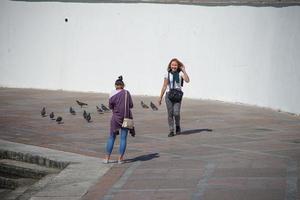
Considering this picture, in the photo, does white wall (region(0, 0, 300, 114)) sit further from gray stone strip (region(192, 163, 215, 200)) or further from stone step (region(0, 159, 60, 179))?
stone step (region(0, 159, 60, 179))

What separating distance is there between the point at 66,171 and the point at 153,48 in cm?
1379

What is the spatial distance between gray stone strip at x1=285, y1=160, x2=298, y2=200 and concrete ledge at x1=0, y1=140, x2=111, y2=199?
297 centimetres

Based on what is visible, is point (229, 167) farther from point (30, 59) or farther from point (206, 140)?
point (30, 59)

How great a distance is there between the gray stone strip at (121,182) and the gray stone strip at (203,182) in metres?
1.18

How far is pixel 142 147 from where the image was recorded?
15016 mm

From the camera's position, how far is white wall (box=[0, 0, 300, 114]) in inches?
862

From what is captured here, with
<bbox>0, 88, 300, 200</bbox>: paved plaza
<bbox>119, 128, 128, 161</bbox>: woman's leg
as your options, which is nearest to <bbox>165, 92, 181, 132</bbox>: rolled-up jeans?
<bbox>0, 88, 300, 200</bbox>: paved plaza

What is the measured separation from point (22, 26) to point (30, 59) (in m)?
1.38

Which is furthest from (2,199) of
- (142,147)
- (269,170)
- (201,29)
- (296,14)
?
(201,29)

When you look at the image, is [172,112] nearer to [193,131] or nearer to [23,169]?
[193,131]

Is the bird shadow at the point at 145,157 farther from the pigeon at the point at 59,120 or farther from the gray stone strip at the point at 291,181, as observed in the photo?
the pigeon at the point at 59,120

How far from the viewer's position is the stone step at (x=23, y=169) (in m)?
13.4

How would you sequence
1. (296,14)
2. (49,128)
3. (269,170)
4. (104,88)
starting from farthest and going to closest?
(104,88)
(296,14)
(49,128)
(269,170)

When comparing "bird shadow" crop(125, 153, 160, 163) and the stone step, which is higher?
"bird shadow" crop(125, 153, 160, 163)
